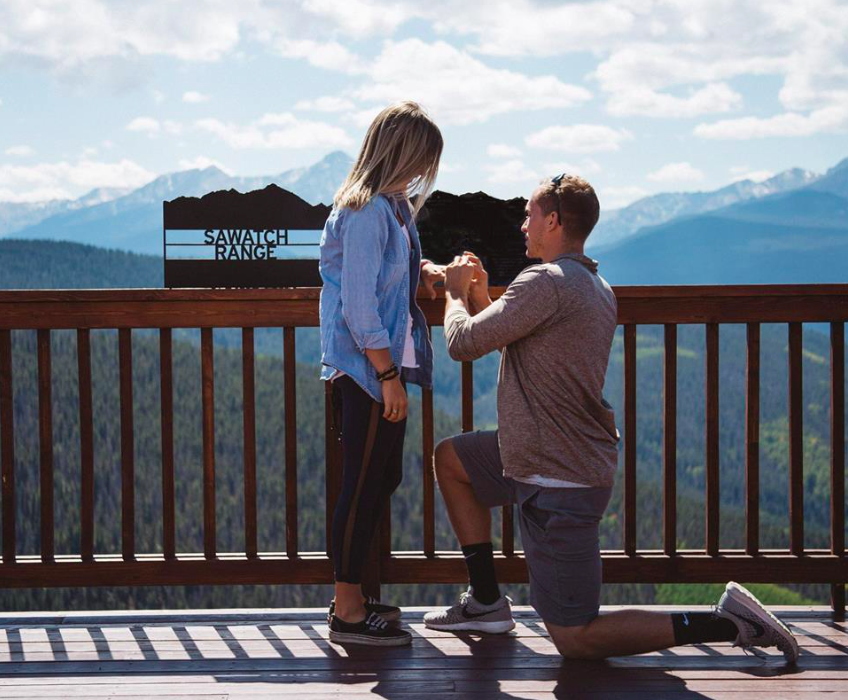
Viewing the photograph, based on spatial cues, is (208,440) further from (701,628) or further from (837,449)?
(837,449)

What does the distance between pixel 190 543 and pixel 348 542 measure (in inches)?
1104

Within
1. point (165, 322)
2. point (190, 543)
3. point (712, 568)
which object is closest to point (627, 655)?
point (712, 568)

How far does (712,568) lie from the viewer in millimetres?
3197

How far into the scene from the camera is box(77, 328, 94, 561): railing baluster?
3098 mm

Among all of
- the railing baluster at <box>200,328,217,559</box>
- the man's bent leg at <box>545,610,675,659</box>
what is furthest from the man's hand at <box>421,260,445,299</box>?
the man's bent leg at <box>545,610,675,659</box>

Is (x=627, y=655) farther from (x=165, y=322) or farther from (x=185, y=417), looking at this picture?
(x=185, y=417)

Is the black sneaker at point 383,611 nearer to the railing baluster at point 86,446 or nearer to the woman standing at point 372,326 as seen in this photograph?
the woman standing at point 372,326

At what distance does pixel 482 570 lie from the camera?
2840mm

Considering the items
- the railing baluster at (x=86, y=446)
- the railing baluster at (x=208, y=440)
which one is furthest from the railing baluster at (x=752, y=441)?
the railing baluster at (x=86, y=446)

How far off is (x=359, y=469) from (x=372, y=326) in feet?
1.33

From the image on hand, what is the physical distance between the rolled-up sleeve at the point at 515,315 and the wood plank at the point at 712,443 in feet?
2.99

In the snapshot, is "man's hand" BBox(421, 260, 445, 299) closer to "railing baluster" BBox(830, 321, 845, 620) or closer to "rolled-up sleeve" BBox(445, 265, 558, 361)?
"rolled-up sleeve" BBox(445, 265, 558, 361)

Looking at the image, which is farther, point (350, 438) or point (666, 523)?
point (666, 523)

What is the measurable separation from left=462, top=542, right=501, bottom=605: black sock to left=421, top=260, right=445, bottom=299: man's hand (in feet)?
2.37
